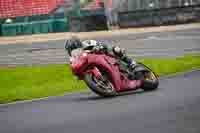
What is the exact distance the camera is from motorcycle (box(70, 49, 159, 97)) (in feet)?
40.6

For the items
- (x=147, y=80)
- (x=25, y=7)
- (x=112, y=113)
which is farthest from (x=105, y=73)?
(x=25, y=7)

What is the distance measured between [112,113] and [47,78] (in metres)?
7.50

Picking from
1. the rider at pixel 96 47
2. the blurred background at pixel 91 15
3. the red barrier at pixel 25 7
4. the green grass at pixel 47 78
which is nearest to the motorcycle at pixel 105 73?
the rider at pixel 96 47

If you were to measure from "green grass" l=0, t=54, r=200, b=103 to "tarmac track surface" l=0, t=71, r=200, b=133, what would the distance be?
1223 millimetres

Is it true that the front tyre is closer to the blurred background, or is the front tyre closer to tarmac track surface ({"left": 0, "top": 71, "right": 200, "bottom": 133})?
tarmac track surface ({"left": 0, "top": 71, "right": 200, "bottom": 133})

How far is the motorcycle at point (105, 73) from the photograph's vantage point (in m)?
12.4

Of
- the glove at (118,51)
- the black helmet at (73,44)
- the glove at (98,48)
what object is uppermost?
the black helmet at (73,44)

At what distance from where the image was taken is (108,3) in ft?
144

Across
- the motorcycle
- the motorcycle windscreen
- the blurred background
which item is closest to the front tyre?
the motorcycle

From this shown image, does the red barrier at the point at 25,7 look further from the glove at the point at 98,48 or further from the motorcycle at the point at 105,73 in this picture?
the glove at the point at 98,48

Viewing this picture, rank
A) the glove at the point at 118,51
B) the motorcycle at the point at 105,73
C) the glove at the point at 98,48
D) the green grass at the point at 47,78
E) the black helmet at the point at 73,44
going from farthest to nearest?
the green grass at the point at 47,78
the glove at the point at 118,51
the black helmet at the point at 73,44
the glove at the point at 98,48
the motorcycle at the point at 105,73

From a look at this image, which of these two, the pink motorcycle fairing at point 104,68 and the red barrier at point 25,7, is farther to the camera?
the red barrier at point 25,7

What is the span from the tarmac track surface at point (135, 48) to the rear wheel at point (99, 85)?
30.6ft

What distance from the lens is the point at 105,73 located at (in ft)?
41.8
